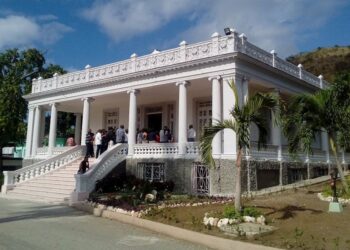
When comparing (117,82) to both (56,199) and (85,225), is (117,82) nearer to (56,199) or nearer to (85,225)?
(56,199)

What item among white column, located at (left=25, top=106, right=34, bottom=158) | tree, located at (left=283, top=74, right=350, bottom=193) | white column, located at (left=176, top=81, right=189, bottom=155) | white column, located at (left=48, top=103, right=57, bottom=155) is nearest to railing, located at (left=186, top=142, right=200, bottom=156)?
white column, located at (left=176, top=81, right=189, bottom=155)

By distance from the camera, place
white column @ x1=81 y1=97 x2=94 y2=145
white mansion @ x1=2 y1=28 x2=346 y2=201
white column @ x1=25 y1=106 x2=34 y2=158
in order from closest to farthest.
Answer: white mansion @ x1=2 y1=28 x2=346 y2=201 < white column @ x1=81 y1=97 x2=94 y2=145 < white column @ x1=25 y1=106 x2=34 y2=158

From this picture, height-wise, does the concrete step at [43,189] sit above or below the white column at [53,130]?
below

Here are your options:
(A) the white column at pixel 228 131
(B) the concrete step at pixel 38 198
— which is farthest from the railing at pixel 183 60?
(B) the concrete step at pixel 38 198

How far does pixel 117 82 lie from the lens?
2162cm

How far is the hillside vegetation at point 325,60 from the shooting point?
226 ft

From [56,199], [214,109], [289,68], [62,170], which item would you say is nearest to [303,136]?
[214,109]

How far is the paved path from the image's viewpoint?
8.52m

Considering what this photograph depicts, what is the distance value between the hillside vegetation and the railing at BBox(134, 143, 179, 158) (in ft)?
174

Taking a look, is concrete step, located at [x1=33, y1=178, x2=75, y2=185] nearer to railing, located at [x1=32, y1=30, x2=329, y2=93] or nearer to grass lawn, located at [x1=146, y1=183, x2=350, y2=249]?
railing, located at [x1=32, y1=30, x2=329, y2=93]

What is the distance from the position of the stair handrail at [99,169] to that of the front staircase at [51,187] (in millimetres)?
666

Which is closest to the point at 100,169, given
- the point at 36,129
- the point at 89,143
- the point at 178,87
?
the point at 89,143

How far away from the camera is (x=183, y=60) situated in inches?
728

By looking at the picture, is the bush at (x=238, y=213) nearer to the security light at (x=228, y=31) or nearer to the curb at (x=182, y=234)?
the curb at (x=182, y=234)
